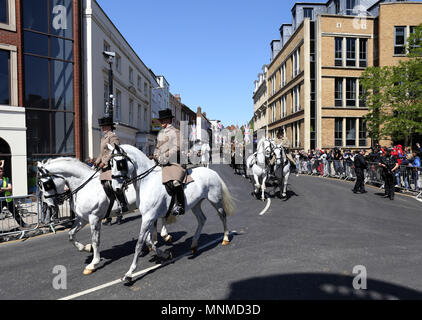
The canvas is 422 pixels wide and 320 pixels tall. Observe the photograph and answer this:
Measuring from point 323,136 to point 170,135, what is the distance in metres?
31.3

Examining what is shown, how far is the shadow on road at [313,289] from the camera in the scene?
3.67 m

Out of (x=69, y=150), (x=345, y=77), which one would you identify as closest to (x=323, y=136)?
(x=345, y=77)

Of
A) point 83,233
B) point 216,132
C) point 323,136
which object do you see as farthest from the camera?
point 216,132

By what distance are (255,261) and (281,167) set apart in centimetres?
687

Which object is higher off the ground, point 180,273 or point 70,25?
point 70,25

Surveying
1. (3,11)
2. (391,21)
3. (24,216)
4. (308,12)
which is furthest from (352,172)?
(308,12)

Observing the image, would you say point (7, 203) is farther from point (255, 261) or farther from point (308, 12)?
point (308, 12)

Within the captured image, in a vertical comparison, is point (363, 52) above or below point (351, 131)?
above

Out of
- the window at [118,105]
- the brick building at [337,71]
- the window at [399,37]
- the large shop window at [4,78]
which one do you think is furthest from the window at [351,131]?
the large shop window at [4,78]

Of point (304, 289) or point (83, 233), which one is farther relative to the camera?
point (83, 233)

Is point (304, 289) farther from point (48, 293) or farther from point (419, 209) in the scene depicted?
point (419, 209)

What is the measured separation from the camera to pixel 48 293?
397cm

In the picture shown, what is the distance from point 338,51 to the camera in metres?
33.1

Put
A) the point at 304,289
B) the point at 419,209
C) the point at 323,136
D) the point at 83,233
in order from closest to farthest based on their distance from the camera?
1. the point at 304,289
2. the point at 83,233
3. the point at 419,209
4. the point at 323,136
